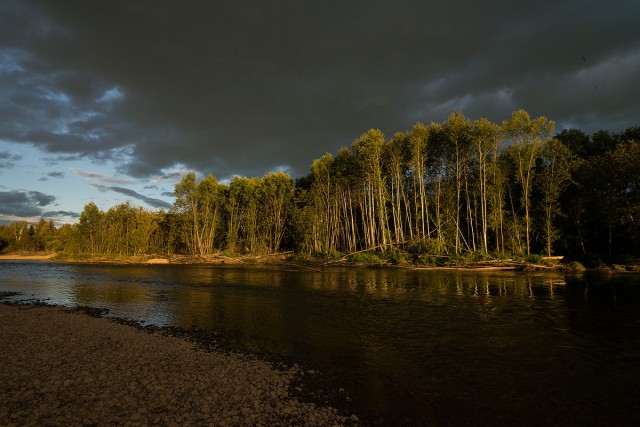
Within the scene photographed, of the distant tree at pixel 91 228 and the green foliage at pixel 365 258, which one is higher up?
the distant tree at pixel 91 228

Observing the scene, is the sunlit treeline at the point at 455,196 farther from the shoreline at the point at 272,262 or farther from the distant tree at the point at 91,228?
the distant tree at the point at 91,228

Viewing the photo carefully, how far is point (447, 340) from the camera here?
13.0m

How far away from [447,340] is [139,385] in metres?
10.6

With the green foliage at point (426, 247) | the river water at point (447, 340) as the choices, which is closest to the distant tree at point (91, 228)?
the river water at point (447, 340)

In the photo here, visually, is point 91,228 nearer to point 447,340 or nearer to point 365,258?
point 365,258

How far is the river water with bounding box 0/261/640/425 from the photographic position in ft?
26.1

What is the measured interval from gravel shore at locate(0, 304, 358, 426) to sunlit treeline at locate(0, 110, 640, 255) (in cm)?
4089

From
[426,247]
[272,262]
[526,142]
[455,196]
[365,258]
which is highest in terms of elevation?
[526,142]

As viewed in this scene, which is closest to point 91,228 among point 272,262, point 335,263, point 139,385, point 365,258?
point 272,262

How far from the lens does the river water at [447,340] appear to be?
795cm

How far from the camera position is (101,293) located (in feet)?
87.7

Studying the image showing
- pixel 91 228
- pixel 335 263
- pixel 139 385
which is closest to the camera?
pixel 139 385

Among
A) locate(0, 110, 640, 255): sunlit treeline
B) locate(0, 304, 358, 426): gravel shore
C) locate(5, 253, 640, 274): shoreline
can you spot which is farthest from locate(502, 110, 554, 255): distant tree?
locate(0, 304, 358, 426): gravel shore

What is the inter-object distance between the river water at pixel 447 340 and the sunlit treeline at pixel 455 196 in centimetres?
2096
